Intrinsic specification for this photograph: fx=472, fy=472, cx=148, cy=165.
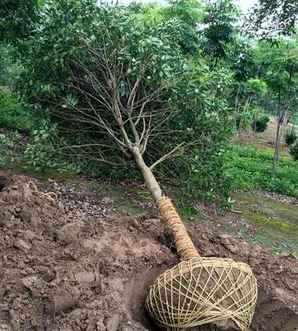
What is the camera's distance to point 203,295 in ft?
13.4

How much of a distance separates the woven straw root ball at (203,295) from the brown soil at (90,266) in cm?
32

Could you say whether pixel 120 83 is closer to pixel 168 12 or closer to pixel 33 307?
pixel 33 307

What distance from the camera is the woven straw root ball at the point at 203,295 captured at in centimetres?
404

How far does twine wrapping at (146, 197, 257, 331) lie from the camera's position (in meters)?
4.04

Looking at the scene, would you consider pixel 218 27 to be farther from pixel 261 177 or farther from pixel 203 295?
pixel 203 295

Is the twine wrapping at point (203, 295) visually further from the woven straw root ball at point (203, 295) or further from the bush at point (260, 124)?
the bush at point (260, 124)

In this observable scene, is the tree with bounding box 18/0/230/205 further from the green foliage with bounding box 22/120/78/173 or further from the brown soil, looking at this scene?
the brown soil

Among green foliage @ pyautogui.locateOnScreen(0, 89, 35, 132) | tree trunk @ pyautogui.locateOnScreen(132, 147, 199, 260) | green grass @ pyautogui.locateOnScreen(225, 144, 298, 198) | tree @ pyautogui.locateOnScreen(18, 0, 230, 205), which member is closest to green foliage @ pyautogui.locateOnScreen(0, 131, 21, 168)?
tree @ pyautogui.locateOnScreen(18, 0, 230, 205)

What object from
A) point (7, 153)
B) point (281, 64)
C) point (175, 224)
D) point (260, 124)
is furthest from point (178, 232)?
point (260, 124)

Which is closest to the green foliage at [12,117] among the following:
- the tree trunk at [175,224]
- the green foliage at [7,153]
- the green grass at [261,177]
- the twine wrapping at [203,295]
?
the green foliage at [7,153]

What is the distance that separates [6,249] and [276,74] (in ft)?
44.1

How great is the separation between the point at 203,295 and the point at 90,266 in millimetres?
1020

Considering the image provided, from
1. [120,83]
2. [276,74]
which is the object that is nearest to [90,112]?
[120,83]

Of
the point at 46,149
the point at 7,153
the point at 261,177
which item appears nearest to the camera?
the point at 46,149
